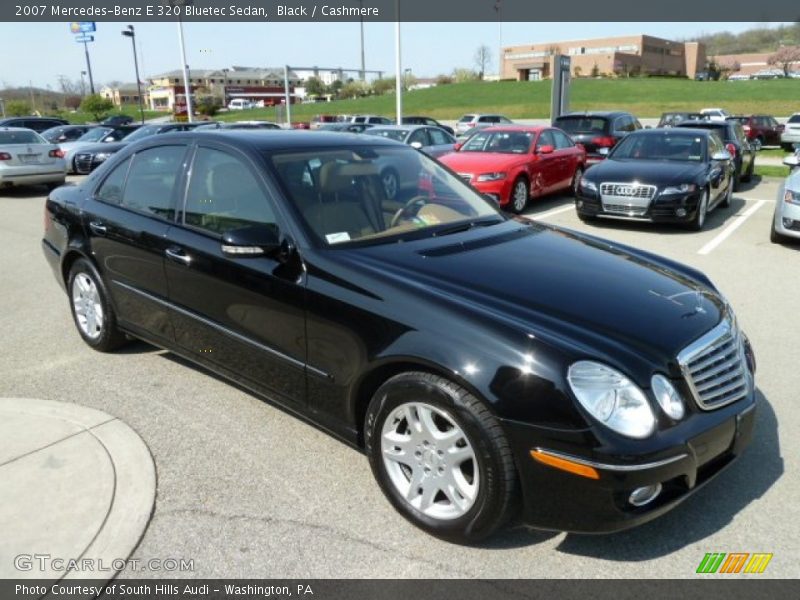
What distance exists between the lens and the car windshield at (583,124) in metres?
16.2

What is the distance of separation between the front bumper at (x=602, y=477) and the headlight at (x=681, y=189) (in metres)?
7.27

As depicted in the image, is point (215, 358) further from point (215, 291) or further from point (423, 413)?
point (423, 413)

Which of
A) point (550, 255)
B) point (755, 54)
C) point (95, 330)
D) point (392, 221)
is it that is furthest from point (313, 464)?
point (755, 54)

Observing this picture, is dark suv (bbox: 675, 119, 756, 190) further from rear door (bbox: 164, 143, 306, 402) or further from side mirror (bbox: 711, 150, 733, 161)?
rear door (bbox: 164, 143, 306, 402)

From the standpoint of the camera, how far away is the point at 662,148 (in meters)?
10.4

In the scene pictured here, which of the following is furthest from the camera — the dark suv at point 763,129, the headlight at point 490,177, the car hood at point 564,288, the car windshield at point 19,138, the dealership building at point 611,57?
the dealership building at point 611,57

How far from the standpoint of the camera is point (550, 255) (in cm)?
339

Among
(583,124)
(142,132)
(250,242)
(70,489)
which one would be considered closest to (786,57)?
(583,124)

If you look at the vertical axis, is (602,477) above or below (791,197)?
below

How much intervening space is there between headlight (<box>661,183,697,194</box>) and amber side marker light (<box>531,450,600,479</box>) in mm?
7706

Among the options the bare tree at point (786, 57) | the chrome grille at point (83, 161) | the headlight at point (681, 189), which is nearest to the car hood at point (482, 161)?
the headlight at point (681, 189)

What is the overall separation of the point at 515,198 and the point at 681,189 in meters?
2.73

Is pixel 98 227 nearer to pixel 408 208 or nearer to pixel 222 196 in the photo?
pixel 222 196

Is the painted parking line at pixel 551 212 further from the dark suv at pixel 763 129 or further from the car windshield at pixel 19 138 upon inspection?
the dark suv at pixel 763 129
